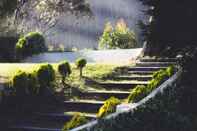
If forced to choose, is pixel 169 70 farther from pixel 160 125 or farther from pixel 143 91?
pixel 160 125

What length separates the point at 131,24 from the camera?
1625 inches

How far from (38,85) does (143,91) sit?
2.58 metres

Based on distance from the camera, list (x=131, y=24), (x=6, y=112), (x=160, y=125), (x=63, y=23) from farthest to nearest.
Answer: (x=131, y=24)
(x=63, y=23)
(x=6, y=112)
(x=160, y=125)

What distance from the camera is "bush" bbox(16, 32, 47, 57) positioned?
18.9 meters

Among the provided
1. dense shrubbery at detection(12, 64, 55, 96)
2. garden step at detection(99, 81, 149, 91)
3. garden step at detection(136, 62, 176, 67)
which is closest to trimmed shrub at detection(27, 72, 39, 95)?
dense shrubbery at detection(12, 64, 55, 96)

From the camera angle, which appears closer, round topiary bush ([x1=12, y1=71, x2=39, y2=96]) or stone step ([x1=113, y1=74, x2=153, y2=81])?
round topiary bush ([x1=12, y1=71, x2=39, y2=96])

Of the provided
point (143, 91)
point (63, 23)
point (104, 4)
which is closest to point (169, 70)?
point (143, 91)

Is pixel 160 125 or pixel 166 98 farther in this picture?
pixel 166 98

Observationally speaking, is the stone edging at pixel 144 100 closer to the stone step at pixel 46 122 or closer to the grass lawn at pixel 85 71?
the stone step at pixel 46 122

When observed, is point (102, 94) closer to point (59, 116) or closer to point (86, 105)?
point (86, 105)

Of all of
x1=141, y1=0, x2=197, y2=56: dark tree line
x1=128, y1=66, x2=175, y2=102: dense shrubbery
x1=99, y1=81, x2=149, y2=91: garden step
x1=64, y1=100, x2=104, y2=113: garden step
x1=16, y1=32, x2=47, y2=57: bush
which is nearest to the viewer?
x1=141, y1=0, x2=197, y2=56: dark tree line

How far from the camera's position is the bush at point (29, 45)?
18922 mm

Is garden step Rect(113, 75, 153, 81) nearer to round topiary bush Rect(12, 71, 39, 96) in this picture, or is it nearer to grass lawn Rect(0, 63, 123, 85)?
grass lawn Rect(0, 63, 123, 85)

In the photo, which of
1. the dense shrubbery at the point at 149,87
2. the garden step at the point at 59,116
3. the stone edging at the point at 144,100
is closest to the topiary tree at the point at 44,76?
the garden step at the point at 59,116
